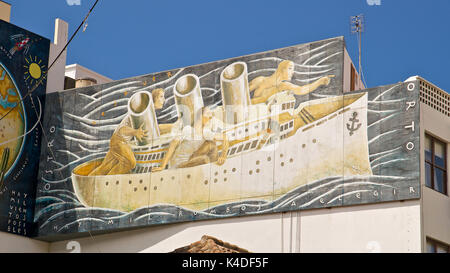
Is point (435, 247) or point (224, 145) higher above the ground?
point (224, 145)

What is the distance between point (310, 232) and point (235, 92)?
16.6 feet

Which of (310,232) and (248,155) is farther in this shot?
(248,155)

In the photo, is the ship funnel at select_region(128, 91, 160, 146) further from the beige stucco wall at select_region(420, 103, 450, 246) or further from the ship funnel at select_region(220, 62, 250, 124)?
the beige stucco wall at select_region(420, 103, 450, 246)

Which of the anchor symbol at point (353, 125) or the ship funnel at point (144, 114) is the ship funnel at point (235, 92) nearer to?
the ship funnel at point (144, 114)

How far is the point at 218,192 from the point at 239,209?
0.94m

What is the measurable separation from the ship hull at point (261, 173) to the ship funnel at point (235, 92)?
4.25ft

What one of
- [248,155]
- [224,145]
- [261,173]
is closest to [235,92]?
[224,145]

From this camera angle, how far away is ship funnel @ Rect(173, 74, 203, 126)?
29.0m

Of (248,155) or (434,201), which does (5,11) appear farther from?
(434,201)

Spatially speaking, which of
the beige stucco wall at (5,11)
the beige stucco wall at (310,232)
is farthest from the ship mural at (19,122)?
the beige stucco wall at (310,232)

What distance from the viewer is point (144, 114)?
29.9 metres
